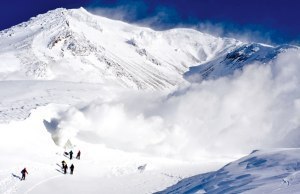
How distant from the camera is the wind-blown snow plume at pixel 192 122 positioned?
7594 centimetres

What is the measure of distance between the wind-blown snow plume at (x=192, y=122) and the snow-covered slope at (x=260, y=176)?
33.4m

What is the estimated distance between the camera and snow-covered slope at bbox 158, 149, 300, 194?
29.6 m

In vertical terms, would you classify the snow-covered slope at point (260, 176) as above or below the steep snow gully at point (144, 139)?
below

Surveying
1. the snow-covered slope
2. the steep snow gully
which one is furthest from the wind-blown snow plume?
the snow-covered slope

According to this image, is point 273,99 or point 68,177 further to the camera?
point 273,99

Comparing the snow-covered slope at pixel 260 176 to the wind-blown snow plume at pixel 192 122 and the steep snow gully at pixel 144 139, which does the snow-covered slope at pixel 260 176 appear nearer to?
the steep snow gully at pixel 144 139

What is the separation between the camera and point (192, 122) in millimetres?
94938

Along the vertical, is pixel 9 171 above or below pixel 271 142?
below

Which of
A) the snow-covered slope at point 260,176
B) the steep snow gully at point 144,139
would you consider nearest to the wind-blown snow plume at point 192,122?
the steep snow gully at point 144,139

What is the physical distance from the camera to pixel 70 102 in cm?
8131

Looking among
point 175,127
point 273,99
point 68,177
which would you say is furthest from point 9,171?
point 273,99

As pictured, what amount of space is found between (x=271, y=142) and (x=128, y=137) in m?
34.9

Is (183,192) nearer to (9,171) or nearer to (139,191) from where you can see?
(139,191)

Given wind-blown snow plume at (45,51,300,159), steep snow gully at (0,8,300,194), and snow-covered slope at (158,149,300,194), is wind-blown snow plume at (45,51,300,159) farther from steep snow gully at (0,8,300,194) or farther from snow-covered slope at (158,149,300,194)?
snow-covered slope at (158,149,300,194)
